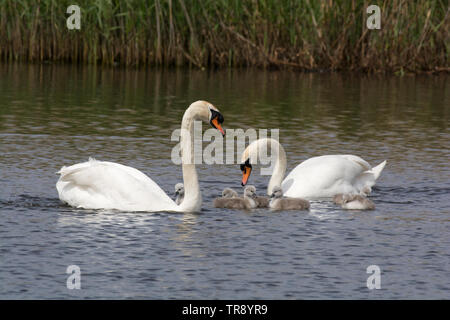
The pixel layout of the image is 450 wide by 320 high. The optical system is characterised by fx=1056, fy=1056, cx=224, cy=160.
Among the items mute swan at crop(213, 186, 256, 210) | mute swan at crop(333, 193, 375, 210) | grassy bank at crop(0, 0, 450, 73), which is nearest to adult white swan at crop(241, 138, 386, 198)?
mute swan at crop(333, 193, 375, 210)

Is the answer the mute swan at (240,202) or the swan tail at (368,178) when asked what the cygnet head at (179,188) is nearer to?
the mute swan at (240,202)

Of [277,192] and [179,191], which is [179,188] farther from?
[277,192]

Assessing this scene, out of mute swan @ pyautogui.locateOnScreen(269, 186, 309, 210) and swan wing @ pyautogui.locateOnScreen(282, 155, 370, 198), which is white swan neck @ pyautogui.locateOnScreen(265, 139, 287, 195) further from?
mute swan @ pyautogui.locateOnScreen(269, 186, 309, 210)

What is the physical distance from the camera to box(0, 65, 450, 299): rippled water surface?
759cm

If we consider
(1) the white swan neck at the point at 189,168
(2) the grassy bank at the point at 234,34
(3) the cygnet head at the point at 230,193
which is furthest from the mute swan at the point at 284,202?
(2) the grassy bank at the point at 234,34

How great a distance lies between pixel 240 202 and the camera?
10273mm

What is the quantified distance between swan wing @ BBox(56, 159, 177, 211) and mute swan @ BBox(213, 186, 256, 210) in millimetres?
519

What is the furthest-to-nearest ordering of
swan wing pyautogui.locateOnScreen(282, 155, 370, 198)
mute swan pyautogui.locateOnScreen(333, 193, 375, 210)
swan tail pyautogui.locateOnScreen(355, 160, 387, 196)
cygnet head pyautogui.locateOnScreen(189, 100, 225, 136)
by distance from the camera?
swan tail pyautogui.locateOnScreen(355, 160, 387, 196), swan wing pyautogui.locateOnScreen(282, 155, 370, 198), mute swan pyautogui.locateOnScreen(333, 193, 375, 210), cygnet head pyautogui.locateOnScreen(189, 100, 225, 136)

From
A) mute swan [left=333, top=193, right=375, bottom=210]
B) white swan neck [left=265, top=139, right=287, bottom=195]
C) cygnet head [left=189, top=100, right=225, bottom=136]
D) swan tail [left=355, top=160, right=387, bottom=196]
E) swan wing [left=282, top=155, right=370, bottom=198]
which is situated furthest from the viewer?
swan tail [left=355, top=160, right=387, bottom=196]

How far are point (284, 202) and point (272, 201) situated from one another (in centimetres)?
16

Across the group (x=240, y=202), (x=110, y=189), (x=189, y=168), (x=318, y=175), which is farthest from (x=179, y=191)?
(x=318, y=175)

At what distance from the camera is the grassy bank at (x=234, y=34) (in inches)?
930

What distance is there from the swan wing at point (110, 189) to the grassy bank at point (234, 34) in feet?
43.7
